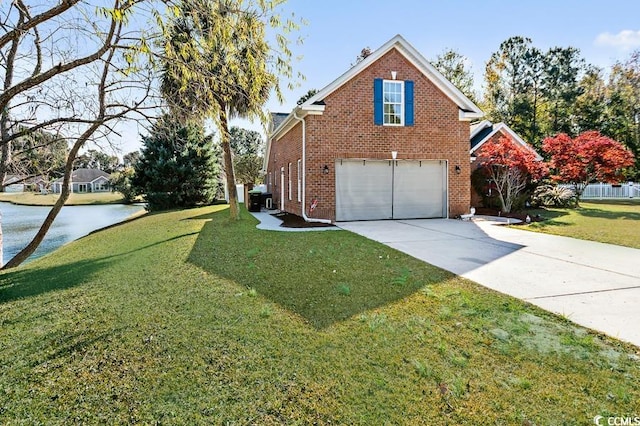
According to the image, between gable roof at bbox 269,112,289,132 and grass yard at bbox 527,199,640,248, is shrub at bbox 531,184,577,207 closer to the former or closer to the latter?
grass yard at bbox 527,199,640,248

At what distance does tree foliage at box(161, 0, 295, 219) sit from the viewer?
4.68m

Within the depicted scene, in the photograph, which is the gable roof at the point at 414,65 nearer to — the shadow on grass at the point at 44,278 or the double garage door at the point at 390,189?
the double garage door at the point at 390,189

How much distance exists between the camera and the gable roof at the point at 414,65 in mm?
12383

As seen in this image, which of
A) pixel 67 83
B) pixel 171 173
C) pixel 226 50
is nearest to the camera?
pixel 226 50

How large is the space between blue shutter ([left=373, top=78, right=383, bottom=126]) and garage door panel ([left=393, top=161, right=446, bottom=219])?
1774 millimetres

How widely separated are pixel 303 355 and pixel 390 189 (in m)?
10.9

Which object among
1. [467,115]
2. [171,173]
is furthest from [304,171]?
[171,173]

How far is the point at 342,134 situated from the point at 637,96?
3139 cm

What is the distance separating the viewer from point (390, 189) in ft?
44.8

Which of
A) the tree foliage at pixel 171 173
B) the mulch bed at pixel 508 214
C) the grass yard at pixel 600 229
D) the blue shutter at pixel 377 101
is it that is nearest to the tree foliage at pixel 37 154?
the blue shutter at pixel 377 101

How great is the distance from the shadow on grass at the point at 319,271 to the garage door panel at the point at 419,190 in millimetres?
4696

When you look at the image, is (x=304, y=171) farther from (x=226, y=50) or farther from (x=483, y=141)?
(x=483, y=141)

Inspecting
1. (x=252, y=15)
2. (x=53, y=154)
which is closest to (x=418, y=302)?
(x=252, y=15)

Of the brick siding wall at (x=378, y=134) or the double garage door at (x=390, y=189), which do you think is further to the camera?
the double garage door at (x=390, y=189)
